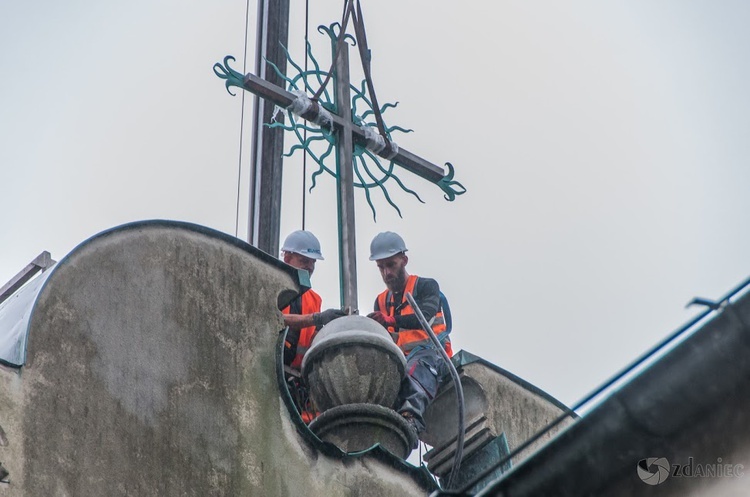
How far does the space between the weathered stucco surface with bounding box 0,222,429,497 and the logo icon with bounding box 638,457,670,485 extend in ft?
12.9

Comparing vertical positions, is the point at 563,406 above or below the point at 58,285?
above

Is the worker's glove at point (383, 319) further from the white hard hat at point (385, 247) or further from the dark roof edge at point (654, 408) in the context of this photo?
the dark roof edge at point (654, 408)

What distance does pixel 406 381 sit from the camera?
1147 cm

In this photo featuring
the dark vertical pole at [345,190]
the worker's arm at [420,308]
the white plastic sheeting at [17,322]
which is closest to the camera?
the white plastic sheeting at [17,322]

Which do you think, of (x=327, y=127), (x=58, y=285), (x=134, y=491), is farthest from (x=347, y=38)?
(x=134, y=491)

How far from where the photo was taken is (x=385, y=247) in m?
13.0

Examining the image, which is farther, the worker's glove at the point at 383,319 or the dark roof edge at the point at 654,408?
the worker's glove at the point at 383,319

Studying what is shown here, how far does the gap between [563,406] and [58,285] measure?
499 centimetres

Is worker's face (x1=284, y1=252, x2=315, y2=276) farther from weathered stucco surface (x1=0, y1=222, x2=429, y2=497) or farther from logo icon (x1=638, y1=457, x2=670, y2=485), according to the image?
logo icon (x1=638, y1=457, x2=670, y2=485)

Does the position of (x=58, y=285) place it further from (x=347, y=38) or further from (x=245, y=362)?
(x=347, y=38)

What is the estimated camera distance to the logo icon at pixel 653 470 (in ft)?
21.0

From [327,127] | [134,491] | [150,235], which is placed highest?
[327,127]

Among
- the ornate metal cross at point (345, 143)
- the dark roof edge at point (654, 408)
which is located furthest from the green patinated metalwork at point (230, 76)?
the dark roof edge at point (654, 408)

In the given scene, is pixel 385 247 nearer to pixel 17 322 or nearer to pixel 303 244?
pixel 303 244
